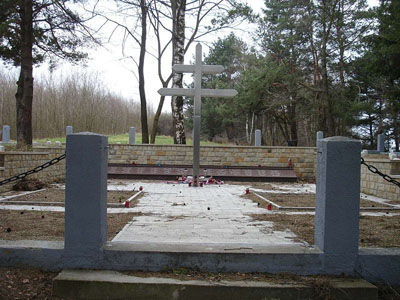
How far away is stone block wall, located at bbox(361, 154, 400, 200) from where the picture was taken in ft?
28.6

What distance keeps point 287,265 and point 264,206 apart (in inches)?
163

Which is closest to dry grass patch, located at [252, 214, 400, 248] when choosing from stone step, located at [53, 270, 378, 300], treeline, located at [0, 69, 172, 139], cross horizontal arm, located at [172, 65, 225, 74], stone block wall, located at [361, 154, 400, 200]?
stone step, located at [53, 270, 378, 300]

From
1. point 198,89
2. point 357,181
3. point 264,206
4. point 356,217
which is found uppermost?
point 198,89

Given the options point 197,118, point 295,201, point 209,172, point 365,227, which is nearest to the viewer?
point 365,227

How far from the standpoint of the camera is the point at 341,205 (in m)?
3.36

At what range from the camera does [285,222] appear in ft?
18.8

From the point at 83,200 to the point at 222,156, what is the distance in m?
11.3

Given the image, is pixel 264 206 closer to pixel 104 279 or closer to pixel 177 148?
pixel 104 279

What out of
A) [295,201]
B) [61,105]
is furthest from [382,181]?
[61,105]

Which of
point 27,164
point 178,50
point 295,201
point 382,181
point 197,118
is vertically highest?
point 178,50

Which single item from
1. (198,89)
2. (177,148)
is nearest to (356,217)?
(198,89)

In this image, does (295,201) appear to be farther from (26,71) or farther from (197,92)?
(26,71)

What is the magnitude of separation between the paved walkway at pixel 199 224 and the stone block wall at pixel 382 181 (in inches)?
142

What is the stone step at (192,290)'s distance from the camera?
3.12m
